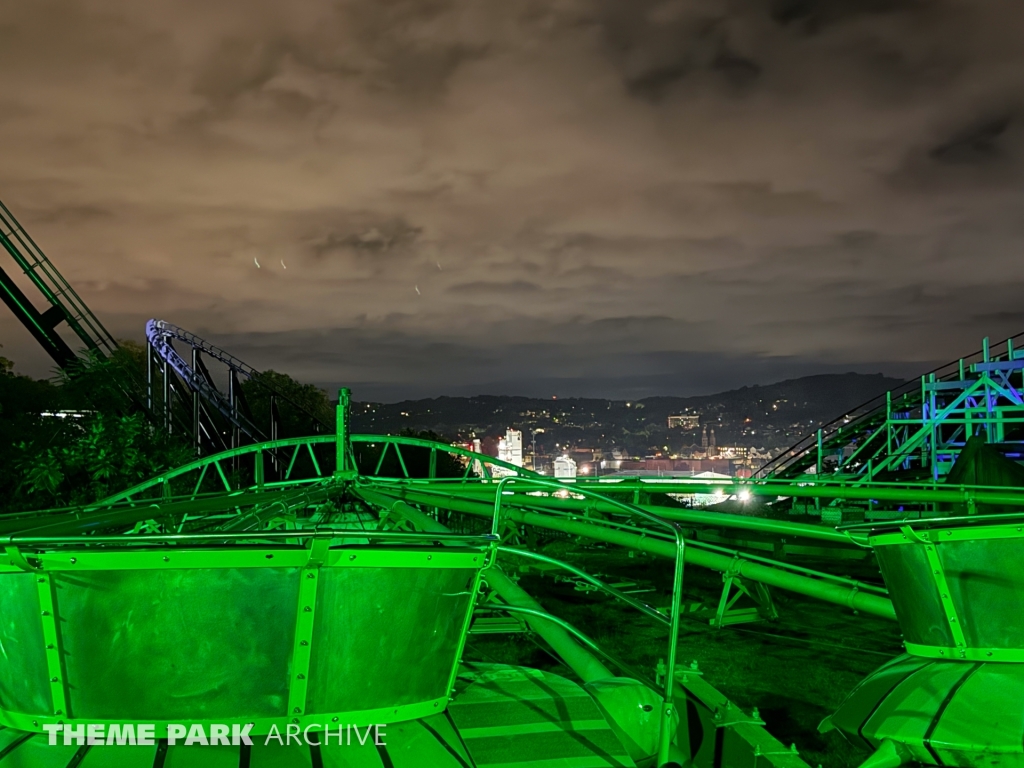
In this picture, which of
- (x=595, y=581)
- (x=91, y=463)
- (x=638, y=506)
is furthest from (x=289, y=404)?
(x=595, y=581)

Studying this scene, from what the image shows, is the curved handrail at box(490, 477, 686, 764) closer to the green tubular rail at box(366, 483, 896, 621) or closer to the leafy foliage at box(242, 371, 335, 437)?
the green tubular rail at box(366, 483, 896, 621)

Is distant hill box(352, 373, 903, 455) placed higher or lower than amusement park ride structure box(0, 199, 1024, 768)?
higher

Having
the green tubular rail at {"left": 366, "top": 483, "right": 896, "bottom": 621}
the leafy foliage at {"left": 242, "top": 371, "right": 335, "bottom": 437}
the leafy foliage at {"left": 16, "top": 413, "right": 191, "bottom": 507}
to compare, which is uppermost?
the leafy foliage at {"left": 242, "top": 371, "right": 335, "bottom": 437}

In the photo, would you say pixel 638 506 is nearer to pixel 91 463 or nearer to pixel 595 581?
pixel 595 581

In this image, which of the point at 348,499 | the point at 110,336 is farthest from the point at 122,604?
the point at 110,336

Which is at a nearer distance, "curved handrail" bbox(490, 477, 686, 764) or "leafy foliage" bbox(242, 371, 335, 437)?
"curved handrail" bbox(490, 477, 686, 764)

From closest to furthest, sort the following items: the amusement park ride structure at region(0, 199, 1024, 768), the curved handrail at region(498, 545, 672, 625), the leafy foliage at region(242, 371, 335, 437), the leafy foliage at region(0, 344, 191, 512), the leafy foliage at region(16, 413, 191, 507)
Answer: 1. the amusement park ride structure at region(0, 199, 1024, 768)
2. the curved handrail at region(498, 545, 672, 625)
3. the leafy foliage at region(16, 413, 191, 507)
4. the leafy foliage at region(0, 344, 191, 512)
5. the leafy foliage at region(242, 371, 335, 437)

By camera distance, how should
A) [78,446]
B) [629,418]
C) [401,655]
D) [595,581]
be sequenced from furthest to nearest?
[629,418] < [78,446] < [595,581] < [401,655]

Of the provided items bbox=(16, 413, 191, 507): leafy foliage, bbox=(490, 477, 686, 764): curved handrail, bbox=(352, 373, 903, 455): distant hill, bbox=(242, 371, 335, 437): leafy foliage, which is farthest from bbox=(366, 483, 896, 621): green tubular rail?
bbox=(242, 371, 335, 437): leafy foliage

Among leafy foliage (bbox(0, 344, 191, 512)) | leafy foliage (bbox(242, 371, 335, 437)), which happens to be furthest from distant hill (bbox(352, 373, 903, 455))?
leafy foliage (bbox(0, 344, 191, 512))

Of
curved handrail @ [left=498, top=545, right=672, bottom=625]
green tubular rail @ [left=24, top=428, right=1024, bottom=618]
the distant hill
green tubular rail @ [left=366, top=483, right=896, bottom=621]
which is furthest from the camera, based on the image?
the distant hill

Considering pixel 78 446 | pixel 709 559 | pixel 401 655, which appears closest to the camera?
pixel 401 655

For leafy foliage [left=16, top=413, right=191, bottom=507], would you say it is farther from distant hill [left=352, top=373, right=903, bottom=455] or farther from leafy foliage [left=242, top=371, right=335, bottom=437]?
leafy foliage [left=242, top=371, right=335, bottom=437]
